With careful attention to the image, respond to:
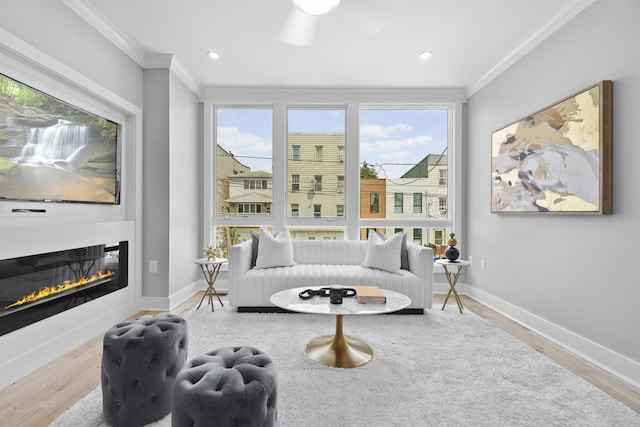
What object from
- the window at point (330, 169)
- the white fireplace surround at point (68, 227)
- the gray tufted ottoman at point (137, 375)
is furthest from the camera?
the window at point (330, 169)

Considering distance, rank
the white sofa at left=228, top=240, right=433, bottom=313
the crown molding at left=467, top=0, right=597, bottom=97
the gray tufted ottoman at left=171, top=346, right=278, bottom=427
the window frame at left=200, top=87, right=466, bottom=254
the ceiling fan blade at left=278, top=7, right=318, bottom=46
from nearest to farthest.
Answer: the gray tufted ottoman at left=171, top=346, right=278, bottom=427
the crown molding at left=467, top=0, right=597, bottom=97
the ceiling fan blade at left=278, top=7, right=318, bottom=46
the white sofa at left=228, top=240, right=433, bottom=313
the window frame at left=200, top=87, right=466, bottom=254

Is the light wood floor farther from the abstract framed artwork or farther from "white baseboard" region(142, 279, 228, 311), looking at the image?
the abstract framed artwork

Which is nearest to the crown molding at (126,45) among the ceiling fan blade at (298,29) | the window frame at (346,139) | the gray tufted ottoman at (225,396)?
the window frame at (346,139)

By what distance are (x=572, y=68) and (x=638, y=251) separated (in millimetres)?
1508

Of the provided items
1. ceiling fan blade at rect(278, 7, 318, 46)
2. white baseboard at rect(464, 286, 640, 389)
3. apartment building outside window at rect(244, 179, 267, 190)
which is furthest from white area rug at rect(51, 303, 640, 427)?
ceiling fan blade at rect(278, 7, 318, 46)

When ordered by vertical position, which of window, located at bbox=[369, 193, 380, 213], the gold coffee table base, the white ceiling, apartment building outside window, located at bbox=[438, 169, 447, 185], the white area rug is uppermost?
the white ceiling

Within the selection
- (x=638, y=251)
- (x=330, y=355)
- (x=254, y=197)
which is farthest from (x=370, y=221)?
(x=638, y=251)

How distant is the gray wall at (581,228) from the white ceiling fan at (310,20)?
61.0 inches

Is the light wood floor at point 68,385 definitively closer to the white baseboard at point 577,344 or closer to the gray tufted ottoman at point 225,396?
the white baseboard at point 577,344

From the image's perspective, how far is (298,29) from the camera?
2.85 m

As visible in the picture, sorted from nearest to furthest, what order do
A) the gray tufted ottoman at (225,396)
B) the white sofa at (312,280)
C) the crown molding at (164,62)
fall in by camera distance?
the gray tufted ottoman at (225,396) → the white sofa at (312,280) → the crown molding at (164,62)

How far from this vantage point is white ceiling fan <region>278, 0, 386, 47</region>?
2.38 metres

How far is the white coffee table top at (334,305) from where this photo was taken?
6.89 ft

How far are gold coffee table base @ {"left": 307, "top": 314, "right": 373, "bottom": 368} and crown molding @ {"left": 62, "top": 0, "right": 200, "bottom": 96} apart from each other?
3113 millimetres
